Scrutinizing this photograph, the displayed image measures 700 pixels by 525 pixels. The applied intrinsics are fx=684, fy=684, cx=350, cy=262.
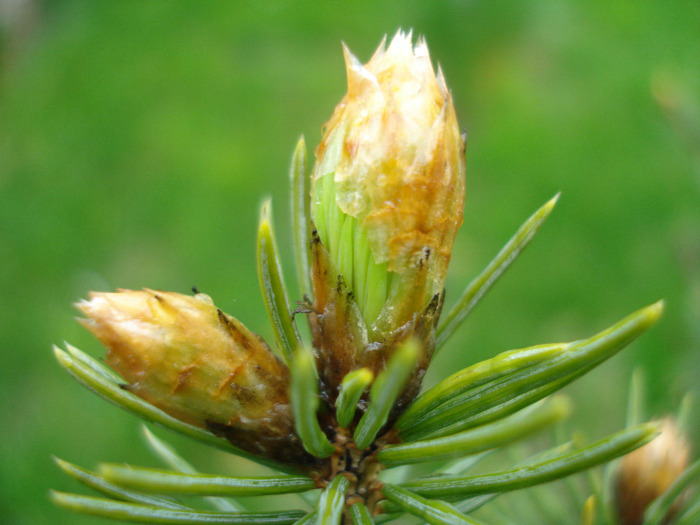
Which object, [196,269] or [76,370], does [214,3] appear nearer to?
[196,269]

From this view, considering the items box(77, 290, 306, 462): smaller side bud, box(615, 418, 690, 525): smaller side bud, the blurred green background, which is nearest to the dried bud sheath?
box(77, 290, 306, 462): smaller side bud

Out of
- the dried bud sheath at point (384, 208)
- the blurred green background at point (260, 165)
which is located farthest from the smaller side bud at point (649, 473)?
the blurred green background at point (260, 165)

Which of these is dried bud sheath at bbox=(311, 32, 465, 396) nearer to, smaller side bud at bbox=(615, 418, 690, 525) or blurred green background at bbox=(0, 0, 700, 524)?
smaller side bud at bbox=(615, 418, 690, 525)

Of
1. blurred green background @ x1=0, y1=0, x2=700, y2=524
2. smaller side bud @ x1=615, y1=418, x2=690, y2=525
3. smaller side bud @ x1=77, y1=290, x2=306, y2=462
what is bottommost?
smaller side bud @ x1=77, y1=290, x2=306, y2=462

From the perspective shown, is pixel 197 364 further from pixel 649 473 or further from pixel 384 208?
pixel 649 473

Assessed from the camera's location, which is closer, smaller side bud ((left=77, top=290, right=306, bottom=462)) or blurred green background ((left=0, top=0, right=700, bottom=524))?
smaller side bud ((left=77, top=290, right=306, bottom=462))

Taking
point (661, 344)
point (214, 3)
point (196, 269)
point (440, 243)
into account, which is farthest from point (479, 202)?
point (440, 243)
